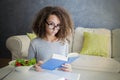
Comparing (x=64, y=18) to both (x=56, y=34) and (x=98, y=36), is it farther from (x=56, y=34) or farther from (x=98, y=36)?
(x=98, y=36)

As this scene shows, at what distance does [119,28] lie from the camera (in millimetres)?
3498

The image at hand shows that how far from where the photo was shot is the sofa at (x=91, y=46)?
246 cm

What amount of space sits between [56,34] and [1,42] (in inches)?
108

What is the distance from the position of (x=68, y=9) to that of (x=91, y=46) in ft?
3.15

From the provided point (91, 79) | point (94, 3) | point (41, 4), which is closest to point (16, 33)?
point (41, 4)

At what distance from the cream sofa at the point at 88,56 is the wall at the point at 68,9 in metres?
0.30

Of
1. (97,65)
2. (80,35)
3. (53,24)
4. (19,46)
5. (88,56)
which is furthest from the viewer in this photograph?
(80,35)

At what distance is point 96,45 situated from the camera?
10.3 ft

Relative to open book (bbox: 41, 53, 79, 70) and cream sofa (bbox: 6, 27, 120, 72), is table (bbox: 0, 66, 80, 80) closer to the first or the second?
open book (bbox: 41, 53, 79, 70)

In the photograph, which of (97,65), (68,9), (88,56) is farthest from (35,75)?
(68,9)

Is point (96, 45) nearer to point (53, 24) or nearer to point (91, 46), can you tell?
point (91, 46)

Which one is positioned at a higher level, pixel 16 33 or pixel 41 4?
pixel 41 4

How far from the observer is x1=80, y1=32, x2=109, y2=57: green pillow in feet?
10.2

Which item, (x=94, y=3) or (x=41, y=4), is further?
(x=41, y=4)
